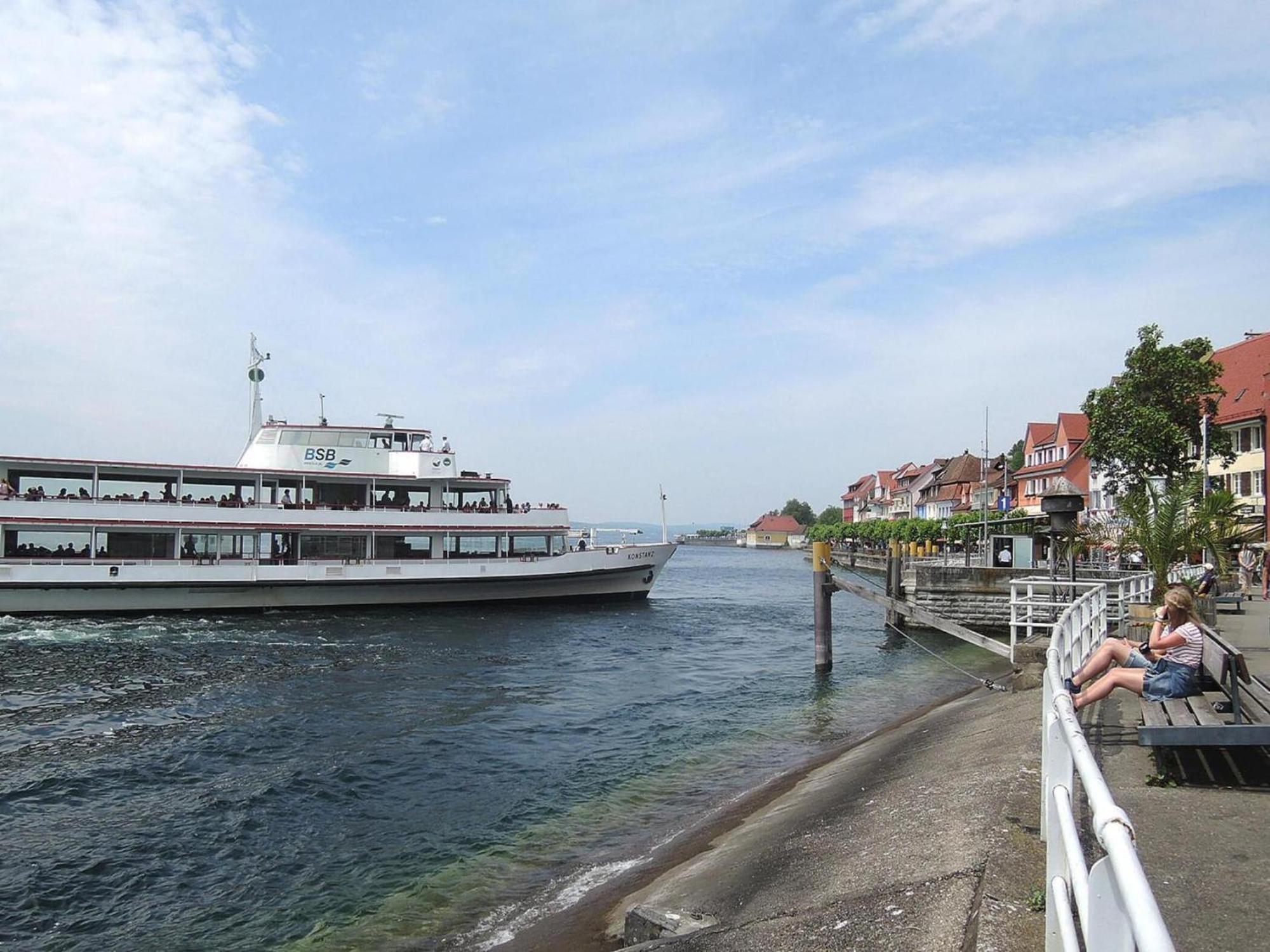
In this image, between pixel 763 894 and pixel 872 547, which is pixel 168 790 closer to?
pixel 763 894

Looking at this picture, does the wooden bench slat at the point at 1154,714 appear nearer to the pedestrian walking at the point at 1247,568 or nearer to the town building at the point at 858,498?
the pedestrian walking at the point at 1247,568

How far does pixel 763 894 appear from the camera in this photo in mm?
6152

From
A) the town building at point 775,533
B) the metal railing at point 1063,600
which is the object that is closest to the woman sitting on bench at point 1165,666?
the metal railing at point 1063,600

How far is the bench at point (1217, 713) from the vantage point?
6.10m

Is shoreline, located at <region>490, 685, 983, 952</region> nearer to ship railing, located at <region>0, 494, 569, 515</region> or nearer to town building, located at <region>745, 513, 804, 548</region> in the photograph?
ship railing, located at <region>0, 494, 569, 515</region>

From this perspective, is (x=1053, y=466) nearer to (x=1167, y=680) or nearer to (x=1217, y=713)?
(x=1167, y=680)

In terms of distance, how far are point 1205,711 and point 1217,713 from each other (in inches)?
8.7

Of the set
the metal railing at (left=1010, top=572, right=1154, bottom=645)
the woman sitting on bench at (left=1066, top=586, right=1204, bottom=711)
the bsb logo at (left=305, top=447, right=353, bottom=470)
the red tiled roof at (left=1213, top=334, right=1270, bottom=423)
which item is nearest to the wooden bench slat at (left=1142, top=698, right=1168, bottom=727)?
the woman sitting on bench at (left=1066, top=586, right=1204, bottom=711)

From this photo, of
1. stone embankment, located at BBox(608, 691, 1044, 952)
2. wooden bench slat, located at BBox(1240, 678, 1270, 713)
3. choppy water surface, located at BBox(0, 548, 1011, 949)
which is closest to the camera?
stone embankment, located at BBox(608, 691, 1044, 952)

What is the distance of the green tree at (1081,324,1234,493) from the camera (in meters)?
33.1

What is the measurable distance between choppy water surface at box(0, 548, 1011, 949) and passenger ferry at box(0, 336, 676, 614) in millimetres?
3503

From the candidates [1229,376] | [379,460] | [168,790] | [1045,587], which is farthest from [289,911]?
[1229,376]

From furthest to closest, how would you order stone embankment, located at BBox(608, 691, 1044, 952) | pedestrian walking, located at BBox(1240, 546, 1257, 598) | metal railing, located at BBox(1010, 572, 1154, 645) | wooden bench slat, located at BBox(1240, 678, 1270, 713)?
pedestrian walking, located at BBox(1240, 546, 1257, 598), metal railing, located at BBox(1010, 572, 1154, 645), wooden bench slat, located at BBox(1240, 678, 1270, 713), stone embankment, located at BBox(608, 691, 1044, 952)

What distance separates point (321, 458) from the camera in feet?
115
